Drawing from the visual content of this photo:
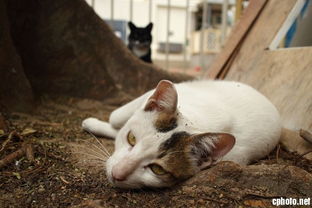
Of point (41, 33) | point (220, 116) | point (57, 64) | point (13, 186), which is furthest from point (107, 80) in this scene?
point (13, 186)

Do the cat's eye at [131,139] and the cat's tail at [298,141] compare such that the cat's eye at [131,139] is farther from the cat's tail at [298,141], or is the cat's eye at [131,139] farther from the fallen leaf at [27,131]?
the cat's tail at [298,141]

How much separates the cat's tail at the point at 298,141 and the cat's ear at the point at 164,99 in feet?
3.27

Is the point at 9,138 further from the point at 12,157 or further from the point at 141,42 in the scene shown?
the point at 141,42

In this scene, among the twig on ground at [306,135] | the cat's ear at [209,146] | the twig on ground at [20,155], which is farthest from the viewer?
the twig on ground at [306,135]

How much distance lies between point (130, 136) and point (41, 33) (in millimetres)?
1932

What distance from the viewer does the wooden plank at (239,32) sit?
11.0ft

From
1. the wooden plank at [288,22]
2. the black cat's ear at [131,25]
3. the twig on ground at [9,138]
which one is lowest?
the twig on ground at [9,138]

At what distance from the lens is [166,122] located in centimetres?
146

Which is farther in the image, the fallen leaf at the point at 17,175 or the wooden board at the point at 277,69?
the wooden board at the point at 277,69

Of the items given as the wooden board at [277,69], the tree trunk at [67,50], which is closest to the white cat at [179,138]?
the wooden board at [277,69]

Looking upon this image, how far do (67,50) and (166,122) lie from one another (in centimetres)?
206

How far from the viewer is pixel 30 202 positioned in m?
1.27

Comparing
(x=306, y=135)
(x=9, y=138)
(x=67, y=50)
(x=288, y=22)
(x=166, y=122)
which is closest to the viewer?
→ (x=166, y=122)

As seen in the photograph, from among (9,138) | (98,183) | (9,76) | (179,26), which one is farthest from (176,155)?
(179,26)
